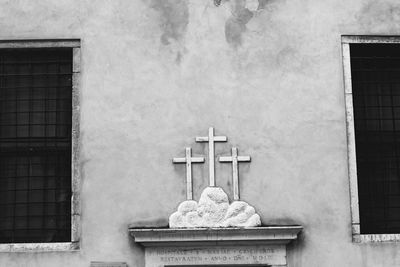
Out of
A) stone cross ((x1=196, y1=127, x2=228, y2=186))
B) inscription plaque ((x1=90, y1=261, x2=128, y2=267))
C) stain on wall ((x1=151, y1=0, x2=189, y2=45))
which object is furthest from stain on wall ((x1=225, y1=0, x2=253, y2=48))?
inscription plaque ((x1=90, y1=261, x2=128, y2=267))

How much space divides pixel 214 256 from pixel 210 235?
24 cm

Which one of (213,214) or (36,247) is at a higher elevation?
(213,214)

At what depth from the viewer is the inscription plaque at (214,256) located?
919cm

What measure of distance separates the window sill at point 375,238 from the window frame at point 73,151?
3.01m

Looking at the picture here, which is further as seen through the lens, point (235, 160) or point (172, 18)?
point (172, 18)

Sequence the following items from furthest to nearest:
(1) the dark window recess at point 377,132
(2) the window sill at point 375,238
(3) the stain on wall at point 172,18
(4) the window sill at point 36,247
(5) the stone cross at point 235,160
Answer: (3) the stain on wall at point 172,18
(1) the dark window recess at point 377,132
(5) the stone cross at point 235,160
(2) the window sill at point 375,238
(4) the window sill at point 36,247

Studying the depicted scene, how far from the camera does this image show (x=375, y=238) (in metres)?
9.37

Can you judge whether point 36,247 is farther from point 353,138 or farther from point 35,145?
point 353,138

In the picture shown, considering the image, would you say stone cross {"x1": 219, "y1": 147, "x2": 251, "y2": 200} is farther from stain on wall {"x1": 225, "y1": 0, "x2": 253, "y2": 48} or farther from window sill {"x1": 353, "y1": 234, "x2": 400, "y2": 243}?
window sill {"x1": 353, "y1": 234, "x2": 400, "y2": 243}

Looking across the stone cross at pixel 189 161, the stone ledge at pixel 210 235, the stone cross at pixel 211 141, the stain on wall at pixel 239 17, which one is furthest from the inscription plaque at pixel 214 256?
the stain on wall at pixel 239 17

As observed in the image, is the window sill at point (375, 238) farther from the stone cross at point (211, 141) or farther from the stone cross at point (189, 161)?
the stone cross at point (189, 161)

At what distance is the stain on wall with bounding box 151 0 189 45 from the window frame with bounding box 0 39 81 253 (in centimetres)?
97

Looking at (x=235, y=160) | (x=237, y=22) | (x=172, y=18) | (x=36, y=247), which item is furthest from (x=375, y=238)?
(x=36, y=247)

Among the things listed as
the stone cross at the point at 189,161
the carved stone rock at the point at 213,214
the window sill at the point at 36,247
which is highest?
the stone cross at the point at 189,161
